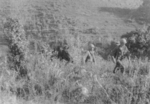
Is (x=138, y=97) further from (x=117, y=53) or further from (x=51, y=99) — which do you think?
(x=117, y=53)

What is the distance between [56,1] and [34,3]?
1459mm

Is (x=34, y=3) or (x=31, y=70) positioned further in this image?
(x=34, y=3)

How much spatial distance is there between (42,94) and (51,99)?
228 millimetres

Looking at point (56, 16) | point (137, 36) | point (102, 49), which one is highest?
point (56, 16)

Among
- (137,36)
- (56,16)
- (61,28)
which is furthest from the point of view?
(56,16)

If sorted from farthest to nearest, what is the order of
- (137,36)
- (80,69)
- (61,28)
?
1. (61,28)
2. (137,36)
3. (80,69)

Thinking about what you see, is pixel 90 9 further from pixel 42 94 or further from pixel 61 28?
pixel 42 94

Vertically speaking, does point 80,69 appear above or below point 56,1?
below

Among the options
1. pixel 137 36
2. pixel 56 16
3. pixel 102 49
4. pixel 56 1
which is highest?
pixel 56 1

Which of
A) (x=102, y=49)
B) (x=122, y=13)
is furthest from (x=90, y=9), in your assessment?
(x=102, y=49)

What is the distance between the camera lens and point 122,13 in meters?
14.3

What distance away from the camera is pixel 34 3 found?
47.3ft

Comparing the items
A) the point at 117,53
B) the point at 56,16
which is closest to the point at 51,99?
the point at 117,53

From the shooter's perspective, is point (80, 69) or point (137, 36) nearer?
point (80, 69)
